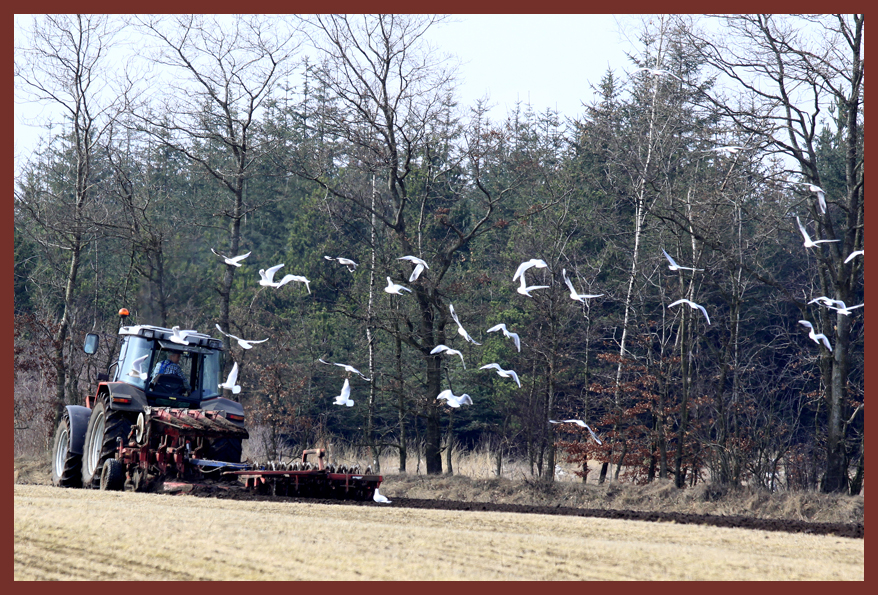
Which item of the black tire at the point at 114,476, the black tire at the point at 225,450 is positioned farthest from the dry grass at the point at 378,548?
the black tire at the point at 225,450

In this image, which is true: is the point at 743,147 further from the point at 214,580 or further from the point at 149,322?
the point at 214,580

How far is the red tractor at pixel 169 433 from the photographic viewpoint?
486 inches

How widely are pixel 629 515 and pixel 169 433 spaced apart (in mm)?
6213

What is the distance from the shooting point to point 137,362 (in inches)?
531

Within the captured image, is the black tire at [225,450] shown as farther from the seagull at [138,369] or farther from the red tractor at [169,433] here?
the seagull at [138,369]

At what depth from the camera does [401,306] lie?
85.6 ft

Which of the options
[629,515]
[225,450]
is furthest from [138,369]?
[629,515]

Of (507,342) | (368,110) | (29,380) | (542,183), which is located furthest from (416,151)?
(29,380)

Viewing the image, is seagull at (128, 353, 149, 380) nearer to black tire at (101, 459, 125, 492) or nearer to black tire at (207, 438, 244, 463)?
black tire at (101, 459, 125, 492)

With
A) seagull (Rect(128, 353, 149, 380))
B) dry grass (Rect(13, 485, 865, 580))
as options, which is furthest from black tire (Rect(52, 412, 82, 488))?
dry grass (Rect(13, 485, 865, 580))

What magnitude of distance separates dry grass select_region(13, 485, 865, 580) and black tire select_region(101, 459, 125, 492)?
2.25 meters

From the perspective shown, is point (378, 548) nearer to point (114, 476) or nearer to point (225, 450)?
point (225, 450)

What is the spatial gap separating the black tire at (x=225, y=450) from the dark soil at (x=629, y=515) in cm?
81

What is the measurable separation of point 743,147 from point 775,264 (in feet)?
53.1
